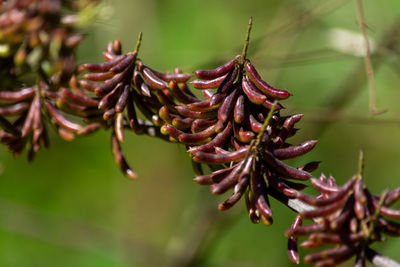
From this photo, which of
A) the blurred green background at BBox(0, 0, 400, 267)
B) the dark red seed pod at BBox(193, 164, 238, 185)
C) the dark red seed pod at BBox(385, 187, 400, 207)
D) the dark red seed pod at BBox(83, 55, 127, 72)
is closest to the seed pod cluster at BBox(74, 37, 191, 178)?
the dark red seed pod at BBox(83, 55, 127, 72)

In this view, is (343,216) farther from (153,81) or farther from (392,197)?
(153,81)

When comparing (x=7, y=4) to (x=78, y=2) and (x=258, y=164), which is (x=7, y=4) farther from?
(x=258, y=164)

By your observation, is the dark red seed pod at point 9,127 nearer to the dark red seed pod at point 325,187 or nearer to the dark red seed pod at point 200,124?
the dark red seed pod at point 200,124

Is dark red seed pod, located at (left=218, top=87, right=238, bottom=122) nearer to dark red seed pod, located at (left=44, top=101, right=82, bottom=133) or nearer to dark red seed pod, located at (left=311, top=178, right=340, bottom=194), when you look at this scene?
dark red seed pod, located at (left=311, top=178, right=340, bottom=194)

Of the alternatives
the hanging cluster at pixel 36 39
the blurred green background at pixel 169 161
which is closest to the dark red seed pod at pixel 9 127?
the hanging cluster at pixel 36 39

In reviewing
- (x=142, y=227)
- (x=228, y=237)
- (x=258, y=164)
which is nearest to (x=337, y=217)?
(x=258, y=164)

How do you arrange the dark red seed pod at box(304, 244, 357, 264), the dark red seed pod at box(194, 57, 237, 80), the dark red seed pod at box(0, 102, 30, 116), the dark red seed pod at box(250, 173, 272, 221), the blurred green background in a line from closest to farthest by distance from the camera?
the dark red seed pod at box(304, 244, 357, 264)
the dark red seed pod at box(250, 173, 272, 221)
the dark red seed pod at box(194, 57, 237, 80)
the dark red seed pod at box(0, 102, 30, 116)
the blurred green background
